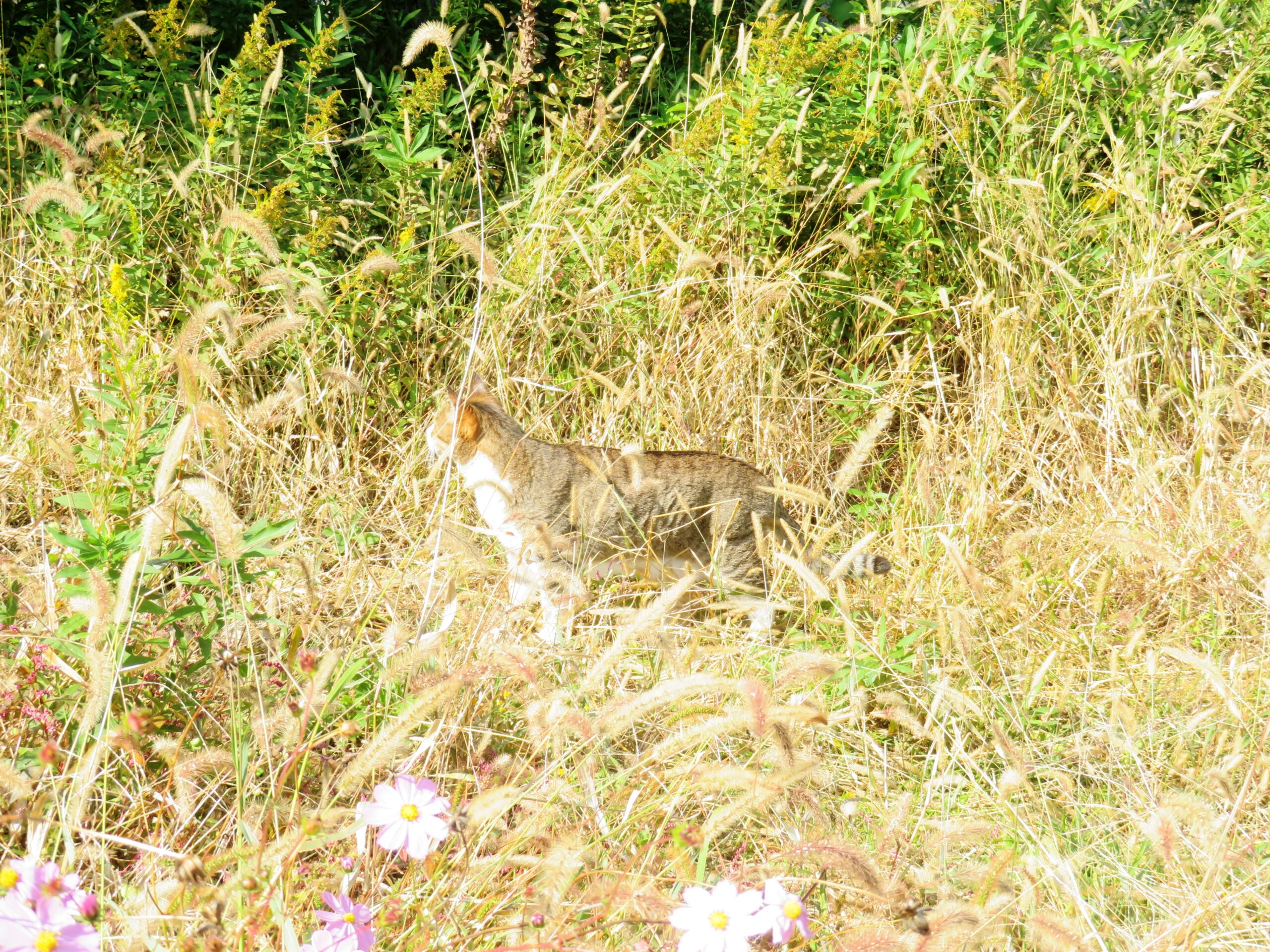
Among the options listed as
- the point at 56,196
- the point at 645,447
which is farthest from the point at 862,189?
the point at 56,196

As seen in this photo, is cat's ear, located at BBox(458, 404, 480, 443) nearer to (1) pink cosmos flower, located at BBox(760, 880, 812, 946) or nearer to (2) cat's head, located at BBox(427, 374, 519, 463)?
(2) cat's head, located at BBox(427, 374, 519, 463)

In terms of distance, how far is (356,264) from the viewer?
5.01 metres

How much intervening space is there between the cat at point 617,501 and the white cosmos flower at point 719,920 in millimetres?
2129

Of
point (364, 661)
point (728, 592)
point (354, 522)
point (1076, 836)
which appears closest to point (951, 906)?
point (1076, 836)

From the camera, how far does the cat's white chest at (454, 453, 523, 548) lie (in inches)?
173

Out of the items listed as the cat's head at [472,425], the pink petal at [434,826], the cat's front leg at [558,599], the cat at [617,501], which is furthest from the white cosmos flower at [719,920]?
the cat's head at [472,425]

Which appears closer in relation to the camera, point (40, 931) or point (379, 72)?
point (40, 931)

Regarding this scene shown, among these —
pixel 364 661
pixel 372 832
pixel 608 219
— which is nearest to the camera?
pixel 372 832

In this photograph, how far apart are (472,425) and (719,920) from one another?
8.74 ft

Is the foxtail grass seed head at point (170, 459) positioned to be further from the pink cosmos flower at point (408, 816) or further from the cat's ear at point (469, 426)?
the cat's ear at point (469, 426)

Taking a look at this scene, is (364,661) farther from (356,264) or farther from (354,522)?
(356,264)

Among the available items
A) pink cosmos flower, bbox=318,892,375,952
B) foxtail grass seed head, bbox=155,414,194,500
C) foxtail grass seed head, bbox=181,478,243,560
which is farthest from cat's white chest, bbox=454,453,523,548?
pink cosmos flower, bbox=318,892,375,952

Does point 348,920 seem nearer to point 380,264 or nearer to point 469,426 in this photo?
point 380,264

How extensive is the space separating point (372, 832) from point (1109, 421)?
10.8ft
